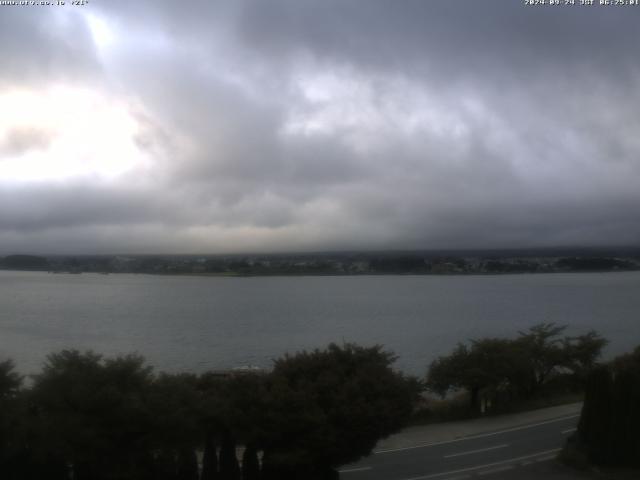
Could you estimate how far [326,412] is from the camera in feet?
49.2

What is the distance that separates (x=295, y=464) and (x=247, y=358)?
3271 centimetres

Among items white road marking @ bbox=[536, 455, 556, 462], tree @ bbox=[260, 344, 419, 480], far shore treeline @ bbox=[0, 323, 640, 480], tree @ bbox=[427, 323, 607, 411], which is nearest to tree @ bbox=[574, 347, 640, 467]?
far shore treeline @ bbox=[0, 323, 640, 480]

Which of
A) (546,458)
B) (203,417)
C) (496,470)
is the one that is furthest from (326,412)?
(546,458)

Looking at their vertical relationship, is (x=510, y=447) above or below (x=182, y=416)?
Answer: below

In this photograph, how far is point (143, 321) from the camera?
2660 inches

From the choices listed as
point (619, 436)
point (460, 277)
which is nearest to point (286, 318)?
point (619, 436)

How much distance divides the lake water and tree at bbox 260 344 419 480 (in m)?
16.4

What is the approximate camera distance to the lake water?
48.6 meters

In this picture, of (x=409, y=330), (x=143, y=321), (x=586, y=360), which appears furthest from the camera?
(x=143, y=321)

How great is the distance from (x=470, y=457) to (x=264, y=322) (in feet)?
160

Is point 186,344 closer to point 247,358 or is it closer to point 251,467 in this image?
point 247,358

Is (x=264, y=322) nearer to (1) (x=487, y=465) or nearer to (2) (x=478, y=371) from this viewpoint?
(2) (x=478, y=371)

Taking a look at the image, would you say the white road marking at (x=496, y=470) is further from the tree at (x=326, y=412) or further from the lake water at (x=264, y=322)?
the lake water at (x=264, y=322)

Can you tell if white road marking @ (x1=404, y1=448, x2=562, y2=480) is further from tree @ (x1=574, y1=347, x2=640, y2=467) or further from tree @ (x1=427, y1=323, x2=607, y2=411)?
tree @ (x1=427, y1=323, x2=607, y2=411)
